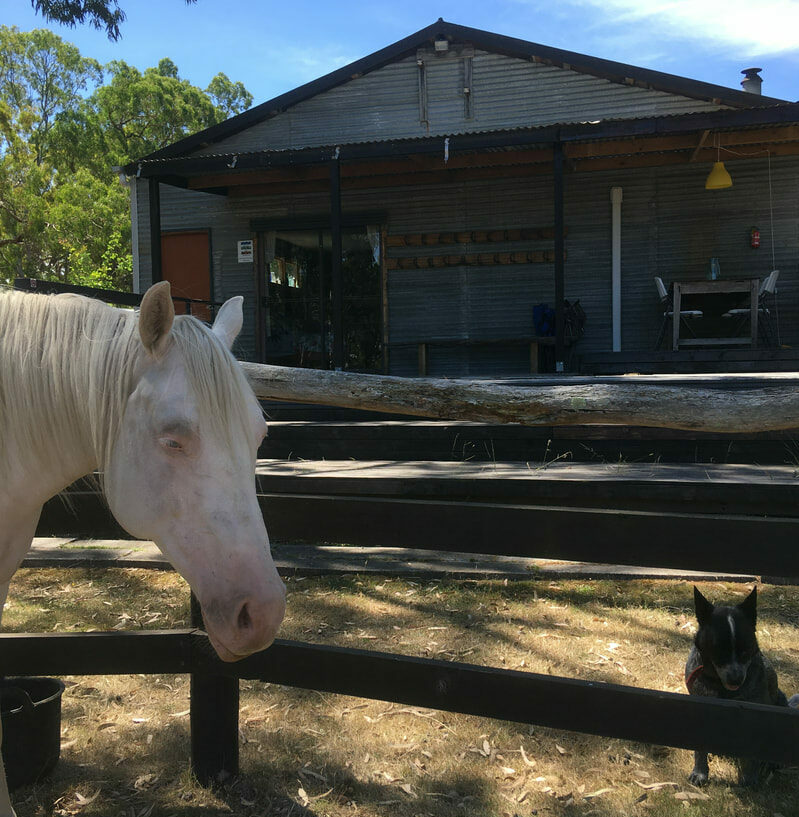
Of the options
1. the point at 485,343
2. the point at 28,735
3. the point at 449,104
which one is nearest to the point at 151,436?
the point at 28,735

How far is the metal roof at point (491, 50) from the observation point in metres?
9.83

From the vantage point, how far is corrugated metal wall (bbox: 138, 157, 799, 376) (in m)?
10.0

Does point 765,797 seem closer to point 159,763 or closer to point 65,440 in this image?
point 159,763

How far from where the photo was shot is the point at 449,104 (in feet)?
36.7

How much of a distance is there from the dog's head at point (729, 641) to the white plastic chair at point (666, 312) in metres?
7.19

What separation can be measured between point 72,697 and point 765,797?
3115 mm

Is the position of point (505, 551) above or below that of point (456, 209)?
below

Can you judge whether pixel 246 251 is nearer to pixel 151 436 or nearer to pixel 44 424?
pixel 44 424

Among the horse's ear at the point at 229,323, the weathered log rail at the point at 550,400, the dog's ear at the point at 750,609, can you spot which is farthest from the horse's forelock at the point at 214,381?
the dog's ear at the point at 750,609

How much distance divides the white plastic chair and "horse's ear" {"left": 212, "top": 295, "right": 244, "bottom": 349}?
8434 millimetres

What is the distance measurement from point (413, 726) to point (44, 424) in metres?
2.22

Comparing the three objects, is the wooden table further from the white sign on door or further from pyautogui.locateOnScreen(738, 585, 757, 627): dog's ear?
the white sign on door

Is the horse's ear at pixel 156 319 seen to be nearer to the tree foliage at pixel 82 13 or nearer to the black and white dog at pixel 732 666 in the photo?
the black and white dog at pixel 732 666

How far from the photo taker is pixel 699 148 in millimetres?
9070
